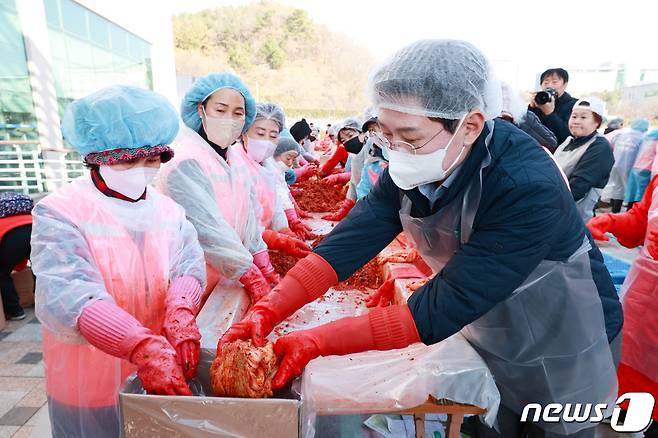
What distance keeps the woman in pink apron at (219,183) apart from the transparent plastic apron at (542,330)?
0.89 m

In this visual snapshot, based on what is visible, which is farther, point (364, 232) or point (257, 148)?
point (257, 148)

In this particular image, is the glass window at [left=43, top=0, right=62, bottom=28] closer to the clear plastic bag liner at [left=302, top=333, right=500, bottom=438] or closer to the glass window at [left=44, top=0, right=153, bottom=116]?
the glass window at [left=44, top=0, right=153, bottom=116]

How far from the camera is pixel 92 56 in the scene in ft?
33.9

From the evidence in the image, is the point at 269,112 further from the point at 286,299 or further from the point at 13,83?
the point at 13,83

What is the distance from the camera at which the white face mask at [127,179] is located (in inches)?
51.1

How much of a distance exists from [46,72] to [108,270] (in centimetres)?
913

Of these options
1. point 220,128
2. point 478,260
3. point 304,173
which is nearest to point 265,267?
point 220,128

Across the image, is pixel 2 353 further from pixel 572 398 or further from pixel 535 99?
pixel 535 99

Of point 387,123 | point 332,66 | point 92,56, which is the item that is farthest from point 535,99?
point 332,66

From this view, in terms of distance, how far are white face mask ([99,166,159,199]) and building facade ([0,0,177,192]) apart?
7122 mm

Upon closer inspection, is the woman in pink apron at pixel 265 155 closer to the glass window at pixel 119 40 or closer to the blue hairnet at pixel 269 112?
the blue hairnet at pixel 269 112

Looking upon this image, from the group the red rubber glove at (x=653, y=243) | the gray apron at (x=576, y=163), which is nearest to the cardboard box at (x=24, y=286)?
the red rubber glove at (x=653, y=243)

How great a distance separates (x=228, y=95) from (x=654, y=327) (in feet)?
7.89

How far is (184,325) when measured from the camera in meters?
1.22
